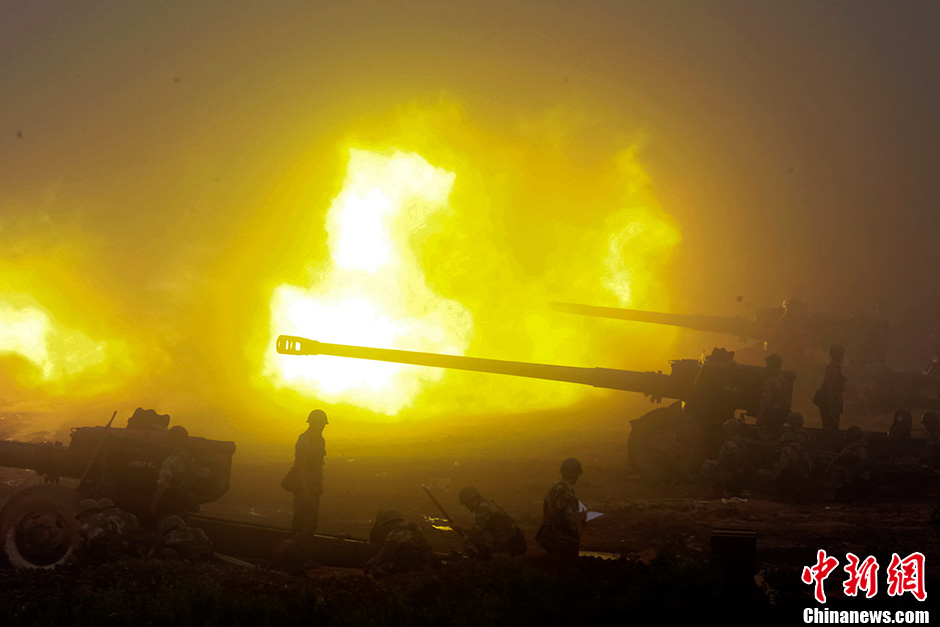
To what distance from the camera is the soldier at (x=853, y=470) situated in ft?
46.7

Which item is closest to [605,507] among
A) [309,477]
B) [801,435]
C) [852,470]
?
[801,435]

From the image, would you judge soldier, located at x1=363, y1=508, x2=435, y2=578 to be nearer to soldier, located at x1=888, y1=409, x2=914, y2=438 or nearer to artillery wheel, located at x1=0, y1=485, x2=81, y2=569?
artillery wheel, located at x1=0, y1=485, x2=81, y2=569

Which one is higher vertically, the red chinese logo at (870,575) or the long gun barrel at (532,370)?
the long gun barrel at (532,370)

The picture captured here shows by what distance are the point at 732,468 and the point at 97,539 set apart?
10.3 metres

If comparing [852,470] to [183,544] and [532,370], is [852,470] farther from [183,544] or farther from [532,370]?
[183,544]

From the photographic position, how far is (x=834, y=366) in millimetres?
18172

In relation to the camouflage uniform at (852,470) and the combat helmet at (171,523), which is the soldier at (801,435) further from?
the combat helmet at (171,523)

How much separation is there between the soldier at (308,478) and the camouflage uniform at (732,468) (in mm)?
7181

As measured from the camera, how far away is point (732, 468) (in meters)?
14.4

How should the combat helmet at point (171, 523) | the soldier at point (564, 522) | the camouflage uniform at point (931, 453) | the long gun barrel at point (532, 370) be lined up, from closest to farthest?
the soldier at point (564, 522)
the combat helmet at point (171, 523)
the camouflage uniform at point (931, 453)
the long gun barrel at point (532, 370)

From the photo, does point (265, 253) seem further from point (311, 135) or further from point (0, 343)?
point (0, 343)

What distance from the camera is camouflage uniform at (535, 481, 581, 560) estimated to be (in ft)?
29.0

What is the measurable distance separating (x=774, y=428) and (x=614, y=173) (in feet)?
95.6

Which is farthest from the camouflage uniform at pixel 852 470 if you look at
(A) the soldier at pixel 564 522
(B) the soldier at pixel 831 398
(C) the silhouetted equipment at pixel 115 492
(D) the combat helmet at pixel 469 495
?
(C) the silhouetted equipment at pixel 115 492
